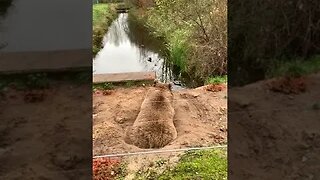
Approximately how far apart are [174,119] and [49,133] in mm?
2899

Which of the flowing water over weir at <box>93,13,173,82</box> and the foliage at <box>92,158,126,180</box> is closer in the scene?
the foliage at <box>92,158,126,180</box>

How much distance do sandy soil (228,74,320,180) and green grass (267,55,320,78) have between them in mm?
36

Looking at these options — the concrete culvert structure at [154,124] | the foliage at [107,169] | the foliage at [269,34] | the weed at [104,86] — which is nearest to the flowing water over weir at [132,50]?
the weed at [104,86]

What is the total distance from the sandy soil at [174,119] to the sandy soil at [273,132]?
134cm

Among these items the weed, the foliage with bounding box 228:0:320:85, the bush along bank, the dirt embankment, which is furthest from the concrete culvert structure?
the foliage with bounding box 228:0:320:85

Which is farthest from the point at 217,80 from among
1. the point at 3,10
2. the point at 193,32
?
the point at 3,10

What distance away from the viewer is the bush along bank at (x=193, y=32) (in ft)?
17.9

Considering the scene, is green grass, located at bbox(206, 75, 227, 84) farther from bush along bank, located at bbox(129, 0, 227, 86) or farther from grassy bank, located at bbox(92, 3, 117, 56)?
grassy bank, located at bbox(92, 3, 117, 56)

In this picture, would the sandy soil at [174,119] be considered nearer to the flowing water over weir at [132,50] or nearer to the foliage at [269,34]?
the flowing water over weir at [132,50]

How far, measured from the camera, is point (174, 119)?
14.9 ft

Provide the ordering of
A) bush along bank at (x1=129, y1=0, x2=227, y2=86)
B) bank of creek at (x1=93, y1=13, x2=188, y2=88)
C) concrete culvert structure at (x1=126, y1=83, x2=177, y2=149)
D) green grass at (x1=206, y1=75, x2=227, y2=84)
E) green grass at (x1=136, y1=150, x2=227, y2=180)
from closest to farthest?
green grass at (x1=136, y1=150, x2=227, y2=180), concrete culvert structure at (x1=126, y1=83, x2=177, y2=149), bush along bank at (x1=129, y1=0, x2=227, y2=86), green grass at (x1=206, y1=75, x2=227, y2=84), bank of creek at (x1=93, y1=13, x2=188, y2=88)

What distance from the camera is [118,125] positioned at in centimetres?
456

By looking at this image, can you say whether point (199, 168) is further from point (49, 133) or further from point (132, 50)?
point (132, 50)

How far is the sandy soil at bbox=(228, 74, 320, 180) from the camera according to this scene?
1.88 metres
